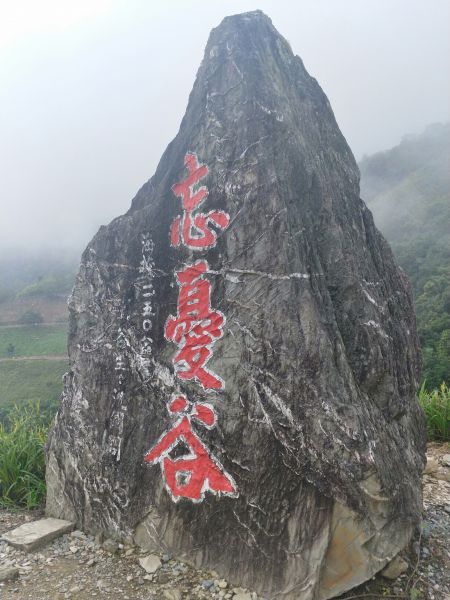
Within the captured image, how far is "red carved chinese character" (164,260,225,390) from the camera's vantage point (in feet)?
12.9

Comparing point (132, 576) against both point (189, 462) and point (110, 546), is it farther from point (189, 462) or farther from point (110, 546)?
point (189, 462)

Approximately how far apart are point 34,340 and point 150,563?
3410 centimetres

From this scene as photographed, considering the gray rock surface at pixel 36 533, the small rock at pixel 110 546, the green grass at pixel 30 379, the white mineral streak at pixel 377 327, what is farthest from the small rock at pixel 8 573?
the green grass at pixel 30 379

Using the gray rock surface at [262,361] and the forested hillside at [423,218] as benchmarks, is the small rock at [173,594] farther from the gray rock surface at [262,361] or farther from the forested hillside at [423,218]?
the forested hillside at [423,218]

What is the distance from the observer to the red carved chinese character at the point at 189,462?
377 cm

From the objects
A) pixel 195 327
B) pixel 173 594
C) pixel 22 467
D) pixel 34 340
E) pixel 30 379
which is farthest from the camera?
pixel 34 340

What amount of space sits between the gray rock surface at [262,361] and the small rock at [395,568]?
1.17ft

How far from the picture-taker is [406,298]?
16.4 feet

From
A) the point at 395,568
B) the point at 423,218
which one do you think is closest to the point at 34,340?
the point at 423,218

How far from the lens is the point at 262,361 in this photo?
3686mm

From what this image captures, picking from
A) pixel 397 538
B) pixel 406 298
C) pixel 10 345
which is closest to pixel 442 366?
pixel 406 298

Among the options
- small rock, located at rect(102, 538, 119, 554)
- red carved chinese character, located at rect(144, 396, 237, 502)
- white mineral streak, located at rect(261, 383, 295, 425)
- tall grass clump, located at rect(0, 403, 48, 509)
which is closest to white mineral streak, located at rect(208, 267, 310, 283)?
white mineral streak, located at rect(261, 383, 295, 425)

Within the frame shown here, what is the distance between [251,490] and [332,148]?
3.33 metres

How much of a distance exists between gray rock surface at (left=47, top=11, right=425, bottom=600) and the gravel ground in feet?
0.43
